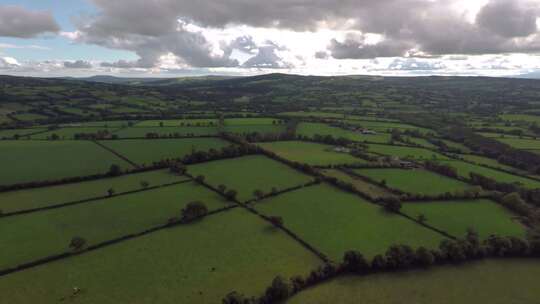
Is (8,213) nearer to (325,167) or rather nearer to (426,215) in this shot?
(325,167)

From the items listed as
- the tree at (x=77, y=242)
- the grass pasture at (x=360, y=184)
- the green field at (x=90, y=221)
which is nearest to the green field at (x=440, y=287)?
the grass pasture at (x=360, y=184)

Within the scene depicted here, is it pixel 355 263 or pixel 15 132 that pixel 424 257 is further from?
pixel 15 132

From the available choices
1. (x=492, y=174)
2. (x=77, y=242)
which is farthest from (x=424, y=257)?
(x=492, y=174)

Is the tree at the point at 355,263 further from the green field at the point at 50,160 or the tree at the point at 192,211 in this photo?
the green field at the point at 50,160

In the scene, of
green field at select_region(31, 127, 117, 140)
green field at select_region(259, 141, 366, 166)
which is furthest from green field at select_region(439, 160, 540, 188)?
green field at select_region(31, 127, 117, 140)

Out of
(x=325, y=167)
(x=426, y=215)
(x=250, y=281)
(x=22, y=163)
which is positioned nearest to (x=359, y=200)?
(x=426, y=215)

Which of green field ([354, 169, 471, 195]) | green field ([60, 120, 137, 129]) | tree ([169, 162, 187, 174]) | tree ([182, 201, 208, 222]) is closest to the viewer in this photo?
tree ([182, 201, 208, 222])

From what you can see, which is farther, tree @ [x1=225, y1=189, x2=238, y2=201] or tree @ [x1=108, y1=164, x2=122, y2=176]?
tree @ [x1=108, y1=164, x2=122, y2=176]

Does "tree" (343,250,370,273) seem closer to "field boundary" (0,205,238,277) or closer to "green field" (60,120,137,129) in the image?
"field boundary" (0,205,238,277)
